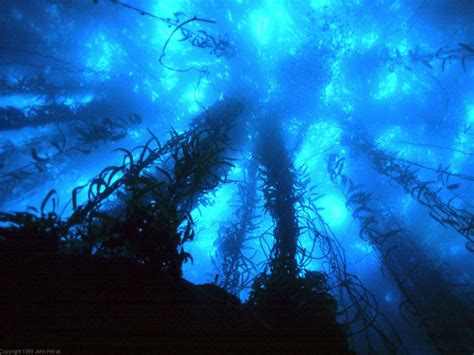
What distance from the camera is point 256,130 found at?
896 cm

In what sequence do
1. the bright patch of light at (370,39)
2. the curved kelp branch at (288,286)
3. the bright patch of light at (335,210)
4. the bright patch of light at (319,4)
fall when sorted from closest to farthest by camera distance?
the curved kelp branch at (288,286) < the bright patch of light at (319,4) < the bright patch of light at (370,39) < the bright patch of light at (335,210)

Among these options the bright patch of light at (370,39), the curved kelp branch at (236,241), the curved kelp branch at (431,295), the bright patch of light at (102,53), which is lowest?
the curved kelp branch at (431,295)

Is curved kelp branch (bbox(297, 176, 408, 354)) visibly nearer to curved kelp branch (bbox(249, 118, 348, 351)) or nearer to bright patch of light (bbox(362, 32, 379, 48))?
curved kelp branch (bbox(249, 118, 348, 351))

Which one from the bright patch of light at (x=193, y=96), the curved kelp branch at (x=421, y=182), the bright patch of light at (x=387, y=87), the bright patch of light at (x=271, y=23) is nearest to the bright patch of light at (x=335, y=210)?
the curved kelp branch at (x=421, y=182)

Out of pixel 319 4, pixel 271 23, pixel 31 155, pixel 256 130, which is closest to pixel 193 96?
pixel 256 130

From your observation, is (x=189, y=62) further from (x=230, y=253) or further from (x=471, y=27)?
(x=471, y=27)

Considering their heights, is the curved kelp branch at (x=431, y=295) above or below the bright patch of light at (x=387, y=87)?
below

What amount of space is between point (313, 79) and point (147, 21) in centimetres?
632

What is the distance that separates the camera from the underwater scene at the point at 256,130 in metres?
2.08

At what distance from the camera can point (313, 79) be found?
A: 8.46m

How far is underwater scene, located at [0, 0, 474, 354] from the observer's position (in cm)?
208

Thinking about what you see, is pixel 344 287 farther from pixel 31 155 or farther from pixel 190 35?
pixel 31 155

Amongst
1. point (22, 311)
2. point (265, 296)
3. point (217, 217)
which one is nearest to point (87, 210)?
point (22, 311)

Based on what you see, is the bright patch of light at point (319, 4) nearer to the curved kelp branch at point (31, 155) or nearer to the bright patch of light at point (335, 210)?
the curved kelp branch at point (31, 155)
